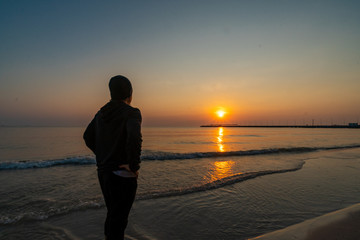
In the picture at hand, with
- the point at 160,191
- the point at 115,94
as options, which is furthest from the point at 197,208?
the point at 115,94

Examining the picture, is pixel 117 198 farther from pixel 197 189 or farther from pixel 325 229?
pixel 197 189

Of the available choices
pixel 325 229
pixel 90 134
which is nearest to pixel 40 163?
pixel 90 134

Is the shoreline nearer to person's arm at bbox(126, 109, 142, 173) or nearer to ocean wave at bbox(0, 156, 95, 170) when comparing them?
person's arm at bbox(126, 109, 142, 173)

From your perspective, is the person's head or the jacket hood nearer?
the jacket hood

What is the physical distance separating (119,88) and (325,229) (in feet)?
14.0

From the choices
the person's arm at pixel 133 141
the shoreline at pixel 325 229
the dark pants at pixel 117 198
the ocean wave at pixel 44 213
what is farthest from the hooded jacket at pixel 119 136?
the ocean wave at pixel 44 213

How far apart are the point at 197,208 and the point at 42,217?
138 inches

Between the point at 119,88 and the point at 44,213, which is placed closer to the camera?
the point at 119,88

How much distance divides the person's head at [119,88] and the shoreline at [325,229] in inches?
123

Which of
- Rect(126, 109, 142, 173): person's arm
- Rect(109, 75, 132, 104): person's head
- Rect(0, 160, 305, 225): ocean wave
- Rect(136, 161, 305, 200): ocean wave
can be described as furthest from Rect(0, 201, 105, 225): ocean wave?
Rect(109, 75, 132, 104): person's head

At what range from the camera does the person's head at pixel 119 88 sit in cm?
219

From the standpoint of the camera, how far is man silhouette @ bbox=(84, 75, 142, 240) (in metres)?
1.99

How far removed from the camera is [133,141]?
195cm

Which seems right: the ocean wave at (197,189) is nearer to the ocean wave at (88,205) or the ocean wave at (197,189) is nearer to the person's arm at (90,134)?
the ocean wave at (88,205)
